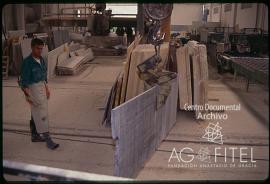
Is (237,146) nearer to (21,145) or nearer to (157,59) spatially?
(157,59)

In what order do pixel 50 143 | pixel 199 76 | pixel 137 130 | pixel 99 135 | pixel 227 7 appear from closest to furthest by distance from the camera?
pixel 137 130 → pixel 50 143 → pixel 99 135 → pixel 199 76 → pixel 227 7

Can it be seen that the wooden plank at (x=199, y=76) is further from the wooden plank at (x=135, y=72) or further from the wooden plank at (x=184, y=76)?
the wooden plank at (x=135, y=72)

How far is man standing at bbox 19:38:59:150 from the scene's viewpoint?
9.27ft

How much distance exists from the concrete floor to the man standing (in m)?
0.18

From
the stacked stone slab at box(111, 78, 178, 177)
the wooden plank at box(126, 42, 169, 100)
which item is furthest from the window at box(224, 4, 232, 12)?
the stacked stone slab at box(111, 78, 178, 177)

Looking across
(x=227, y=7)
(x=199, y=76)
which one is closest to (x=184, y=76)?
(x=199, y=76)

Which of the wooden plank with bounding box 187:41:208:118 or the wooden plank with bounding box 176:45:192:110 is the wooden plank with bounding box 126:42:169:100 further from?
the wooden plank with bounding box 187:41:208:118

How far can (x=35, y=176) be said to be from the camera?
1238mm

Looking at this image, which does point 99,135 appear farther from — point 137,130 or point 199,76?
point 199,76

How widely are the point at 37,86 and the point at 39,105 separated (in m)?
0.17

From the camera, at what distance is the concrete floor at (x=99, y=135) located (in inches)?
97.3

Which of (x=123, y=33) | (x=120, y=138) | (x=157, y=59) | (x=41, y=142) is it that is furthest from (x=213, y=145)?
(x=123, y=33)

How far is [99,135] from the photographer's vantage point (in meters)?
3.28

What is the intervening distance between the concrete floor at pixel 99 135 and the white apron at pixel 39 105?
0.20m
